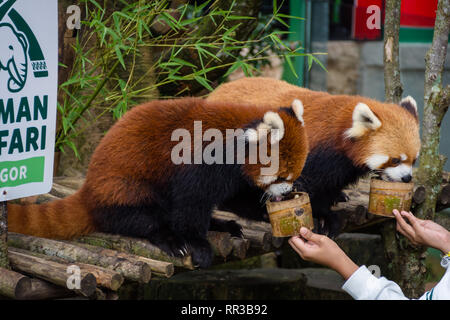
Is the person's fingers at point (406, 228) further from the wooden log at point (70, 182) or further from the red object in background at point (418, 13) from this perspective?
the red object in background at point (418, 13)

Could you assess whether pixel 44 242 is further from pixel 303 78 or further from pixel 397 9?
pixel 303 78

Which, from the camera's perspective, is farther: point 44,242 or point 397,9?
point 397,9

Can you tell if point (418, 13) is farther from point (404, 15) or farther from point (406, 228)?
point (406, 228)

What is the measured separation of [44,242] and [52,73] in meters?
0.74

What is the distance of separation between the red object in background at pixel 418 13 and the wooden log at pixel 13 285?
395 cm

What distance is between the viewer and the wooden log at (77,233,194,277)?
261 centimetres

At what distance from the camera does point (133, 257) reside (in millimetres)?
2537

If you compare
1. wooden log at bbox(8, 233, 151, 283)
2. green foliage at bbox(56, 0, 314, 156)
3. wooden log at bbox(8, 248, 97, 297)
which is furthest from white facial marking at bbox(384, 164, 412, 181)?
wooden log at bbox(8, 248, 97, 297)

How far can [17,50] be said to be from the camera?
2.32m

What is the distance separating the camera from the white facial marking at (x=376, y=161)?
9.80ft

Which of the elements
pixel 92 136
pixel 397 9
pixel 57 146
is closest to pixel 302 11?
pixel 397 9

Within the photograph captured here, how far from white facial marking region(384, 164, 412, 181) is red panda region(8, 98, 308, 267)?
21.3 inches

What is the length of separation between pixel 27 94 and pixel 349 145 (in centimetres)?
159

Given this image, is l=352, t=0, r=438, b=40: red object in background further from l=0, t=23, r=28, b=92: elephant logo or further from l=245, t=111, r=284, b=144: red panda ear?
l=0, t=23, r=28, b=92: elephant logo
